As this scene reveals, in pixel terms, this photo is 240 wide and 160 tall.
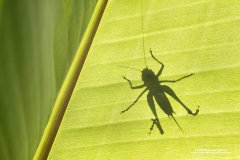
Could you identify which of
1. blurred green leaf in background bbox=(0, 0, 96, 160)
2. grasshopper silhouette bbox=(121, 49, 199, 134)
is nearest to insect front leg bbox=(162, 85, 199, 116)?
grasshopper silhouette bbox=(121, 49, 199, 134)

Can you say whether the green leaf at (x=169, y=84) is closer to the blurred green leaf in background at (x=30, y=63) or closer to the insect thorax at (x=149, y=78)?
the insect thorax at (x=149, y=78)

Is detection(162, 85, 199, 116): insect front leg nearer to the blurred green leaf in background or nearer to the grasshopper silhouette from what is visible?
the grasshopper silhouette

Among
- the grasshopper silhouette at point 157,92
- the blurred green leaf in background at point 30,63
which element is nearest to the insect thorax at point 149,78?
the grasshopper silhouette at point 157,92

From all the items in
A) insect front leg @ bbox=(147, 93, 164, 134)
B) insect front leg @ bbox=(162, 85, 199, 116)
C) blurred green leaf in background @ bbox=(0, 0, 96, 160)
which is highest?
blurred green leaf in background @ bbox=(0, 0, 96, 160)

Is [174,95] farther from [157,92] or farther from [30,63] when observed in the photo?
[30,63]

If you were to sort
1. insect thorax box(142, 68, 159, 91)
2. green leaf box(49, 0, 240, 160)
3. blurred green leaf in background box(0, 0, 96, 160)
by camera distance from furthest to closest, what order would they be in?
insect thorax box(142, 68, 159, 91)
green leaf box(49, 0, 240, 160)
blurred green leaf in background box(0, 0, 96, 160)

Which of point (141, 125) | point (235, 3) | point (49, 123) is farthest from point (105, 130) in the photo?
point (235, 3)

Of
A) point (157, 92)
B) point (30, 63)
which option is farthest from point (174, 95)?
point (30, 63)
